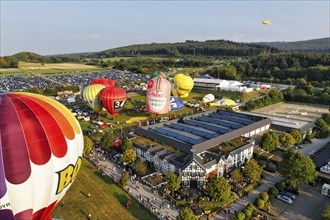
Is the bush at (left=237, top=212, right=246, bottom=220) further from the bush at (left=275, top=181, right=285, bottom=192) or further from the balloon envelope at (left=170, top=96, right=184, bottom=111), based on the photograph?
the balloon envelope at (left=170, top=96, right=184, bottom=111)

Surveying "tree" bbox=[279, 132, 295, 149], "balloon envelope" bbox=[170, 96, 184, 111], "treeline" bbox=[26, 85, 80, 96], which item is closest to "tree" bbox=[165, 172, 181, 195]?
"tree" bbox=[279, 132, 295, 149]

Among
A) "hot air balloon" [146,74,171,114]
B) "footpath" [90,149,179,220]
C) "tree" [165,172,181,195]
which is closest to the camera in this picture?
"footpath" [90,149,179,220]

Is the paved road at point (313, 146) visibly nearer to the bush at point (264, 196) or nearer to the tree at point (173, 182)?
the bush at point (264, 196)

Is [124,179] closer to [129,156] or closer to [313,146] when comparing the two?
[129,156]

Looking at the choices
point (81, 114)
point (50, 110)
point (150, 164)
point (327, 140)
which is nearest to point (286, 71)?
point (327, 140)

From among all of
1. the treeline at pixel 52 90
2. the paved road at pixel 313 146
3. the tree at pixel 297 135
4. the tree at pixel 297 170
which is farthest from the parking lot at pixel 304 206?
the treeline at pixel 52 90

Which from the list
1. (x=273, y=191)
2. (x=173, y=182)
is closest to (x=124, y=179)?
(x=173, y=182)
